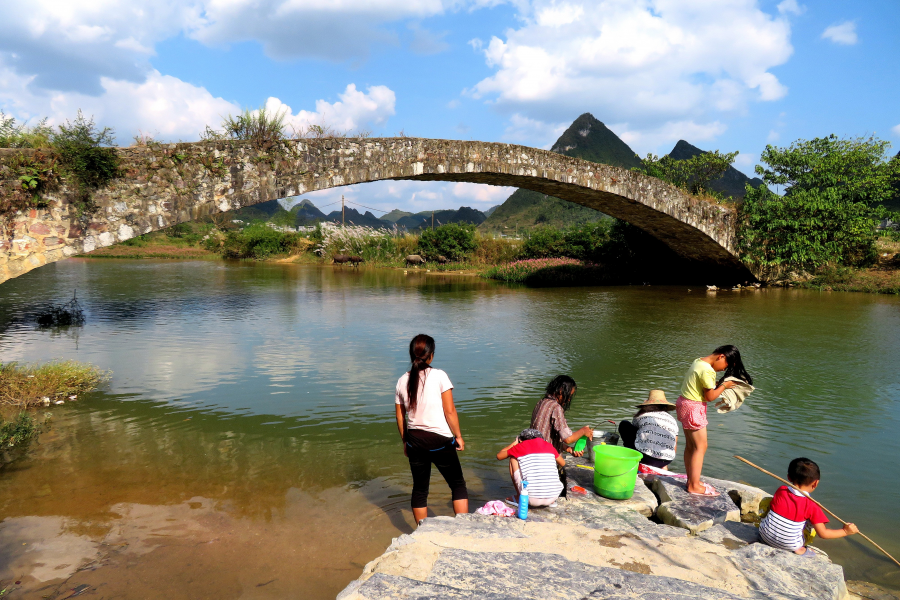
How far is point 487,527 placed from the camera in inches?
124

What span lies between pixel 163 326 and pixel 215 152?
13.5 ft

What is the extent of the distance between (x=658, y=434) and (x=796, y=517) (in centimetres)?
128

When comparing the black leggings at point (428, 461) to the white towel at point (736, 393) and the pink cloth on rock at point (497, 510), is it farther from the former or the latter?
the white towel at point (736, 393)

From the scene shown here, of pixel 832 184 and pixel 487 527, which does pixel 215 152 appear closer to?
pixel 487 527

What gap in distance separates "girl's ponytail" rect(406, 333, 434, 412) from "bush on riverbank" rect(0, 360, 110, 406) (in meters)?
5.18

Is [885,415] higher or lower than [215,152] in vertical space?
lower

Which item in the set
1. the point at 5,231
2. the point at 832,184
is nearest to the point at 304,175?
the point at 5,231

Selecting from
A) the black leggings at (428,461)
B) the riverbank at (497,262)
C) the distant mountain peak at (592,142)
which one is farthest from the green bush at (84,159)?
the distant mountain peak at (592,142)

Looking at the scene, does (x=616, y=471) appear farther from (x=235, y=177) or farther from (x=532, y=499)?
(x=235, y=177)

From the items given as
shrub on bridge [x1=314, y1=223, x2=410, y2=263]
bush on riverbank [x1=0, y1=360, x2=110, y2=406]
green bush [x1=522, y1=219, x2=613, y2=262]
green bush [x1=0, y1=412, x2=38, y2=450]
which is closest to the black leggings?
green bush [x1=0, y1=412, x2=38, y2=450]

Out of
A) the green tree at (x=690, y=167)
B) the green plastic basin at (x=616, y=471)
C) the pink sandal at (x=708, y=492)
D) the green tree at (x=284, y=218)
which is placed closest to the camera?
the green plastic basin at (x=616, y=471)

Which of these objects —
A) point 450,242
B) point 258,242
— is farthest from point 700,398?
point 258,242

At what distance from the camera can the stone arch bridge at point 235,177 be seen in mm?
7262

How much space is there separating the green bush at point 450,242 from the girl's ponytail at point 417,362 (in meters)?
24.3
